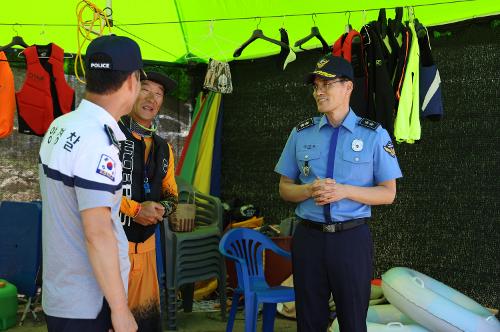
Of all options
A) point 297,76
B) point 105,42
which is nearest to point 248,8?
point 297,76

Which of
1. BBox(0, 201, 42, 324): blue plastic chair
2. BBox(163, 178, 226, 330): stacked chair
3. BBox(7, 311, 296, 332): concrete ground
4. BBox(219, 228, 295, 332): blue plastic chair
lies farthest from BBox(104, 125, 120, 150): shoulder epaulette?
BBox(0, 201, 42, 324): blue plastic chair

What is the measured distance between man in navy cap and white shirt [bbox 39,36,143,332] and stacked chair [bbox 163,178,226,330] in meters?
2.77

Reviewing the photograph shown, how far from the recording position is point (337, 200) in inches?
101

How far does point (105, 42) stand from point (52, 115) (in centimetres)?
349

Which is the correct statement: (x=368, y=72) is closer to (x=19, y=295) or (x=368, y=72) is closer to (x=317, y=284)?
(x=317, y=284)

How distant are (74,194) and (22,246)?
10.9 ft

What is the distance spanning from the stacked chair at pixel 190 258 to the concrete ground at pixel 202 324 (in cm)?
10

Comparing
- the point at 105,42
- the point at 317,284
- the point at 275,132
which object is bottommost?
the point at 317,284

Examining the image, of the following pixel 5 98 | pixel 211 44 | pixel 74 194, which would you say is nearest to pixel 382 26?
pixel 211 44

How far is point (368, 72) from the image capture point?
3699 mm

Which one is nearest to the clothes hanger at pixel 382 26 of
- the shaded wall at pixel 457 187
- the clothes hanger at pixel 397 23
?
the clothes hanger at pixel 397 23

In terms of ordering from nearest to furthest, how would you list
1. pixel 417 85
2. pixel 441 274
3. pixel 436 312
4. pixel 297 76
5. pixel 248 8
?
pixel 436 312 → pixel 417 85 → pixel 441 274 → pixel 248 8 → pixel 297 76

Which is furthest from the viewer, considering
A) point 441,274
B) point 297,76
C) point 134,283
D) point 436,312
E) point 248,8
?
point 297,76

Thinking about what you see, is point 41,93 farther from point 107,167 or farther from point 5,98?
point 107,167
